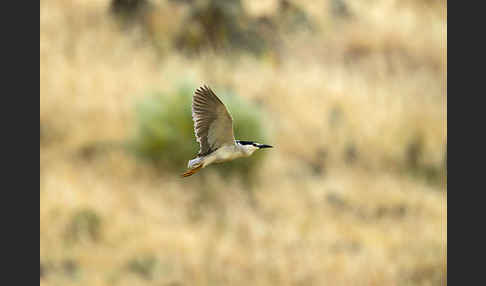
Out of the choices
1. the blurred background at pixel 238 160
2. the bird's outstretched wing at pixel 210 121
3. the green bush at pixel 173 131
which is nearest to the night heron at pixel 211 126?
the bird's outstretched wing at pixel 210 121

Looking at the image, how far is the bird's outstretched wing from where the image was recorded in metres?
2.73

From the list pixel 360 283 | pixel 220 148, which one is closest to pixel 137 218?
pixel 360 283

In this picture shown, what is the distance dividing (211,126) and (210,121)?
2 cm

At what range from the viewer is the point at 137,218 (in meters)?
15.0

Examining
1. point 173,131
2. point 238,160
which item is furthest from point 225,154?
point 238,160

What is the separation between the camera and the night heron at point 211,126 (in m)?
2.66

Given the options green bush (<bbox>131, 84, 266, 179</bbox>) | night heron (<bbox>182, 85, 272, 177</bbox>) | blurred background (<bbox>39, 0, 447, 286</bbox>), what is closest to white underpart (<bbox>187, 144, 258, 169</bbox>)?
night heron (<bbox>182, 85, 272, 177</bbox>)

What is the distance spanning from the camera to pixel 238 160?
15.7 m

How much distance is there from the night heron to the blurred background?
8.68 m

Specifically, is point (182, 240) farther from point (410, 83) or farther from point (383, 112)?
point (410, 83)

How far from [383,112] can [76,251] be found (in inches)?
353

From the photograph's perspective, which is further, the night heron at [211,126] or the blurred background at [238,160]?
the blurred background at [238,160]

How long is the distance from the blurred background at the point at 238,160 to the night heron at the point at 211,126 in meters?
8.68

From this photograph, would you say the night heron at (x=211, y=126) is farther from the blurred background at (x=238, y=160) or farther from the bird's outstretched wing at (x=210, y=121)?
the blurred background at (x=238, y=160)
